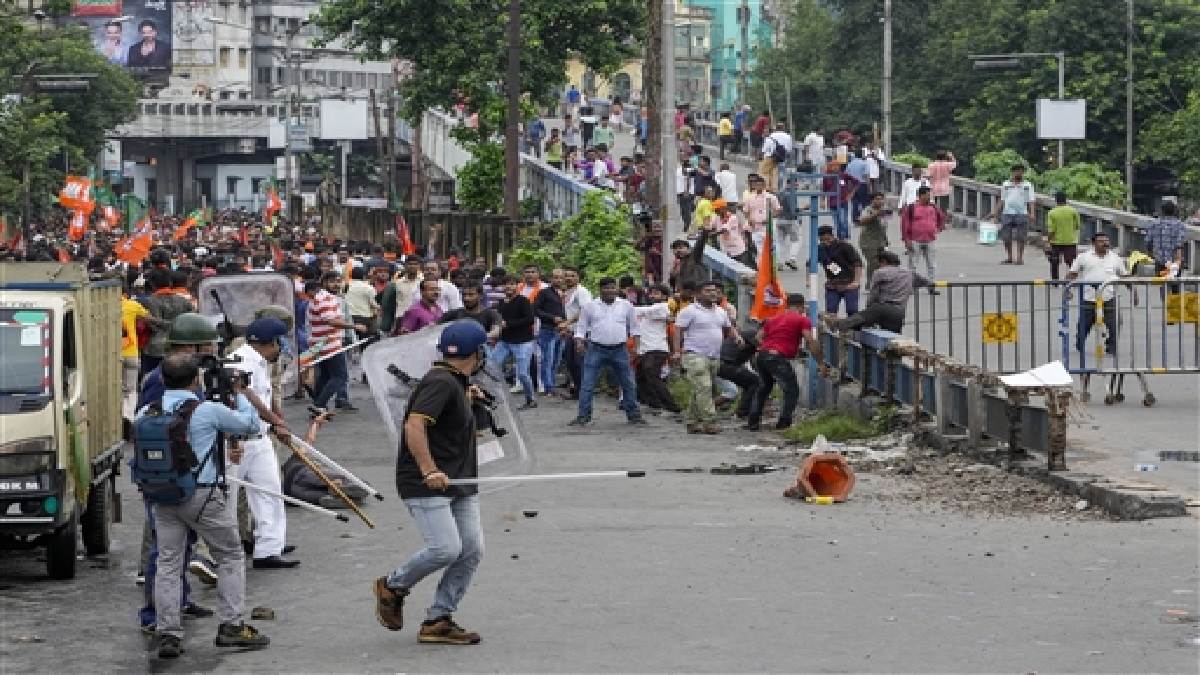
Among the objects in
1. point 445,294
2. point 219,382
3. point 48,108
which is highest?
point 48,108

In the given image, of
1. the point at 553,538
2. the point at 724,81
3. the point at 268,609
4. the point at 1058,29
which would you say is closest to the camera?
the point at 268,609

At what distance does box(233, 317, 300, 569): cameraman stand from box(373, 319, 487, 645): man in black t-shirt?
2.40 m

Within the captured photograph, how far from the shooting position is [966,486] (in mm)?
17641

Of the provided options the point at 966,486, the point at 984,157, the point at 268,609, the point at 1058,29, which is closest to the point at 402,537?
the point at 268,609

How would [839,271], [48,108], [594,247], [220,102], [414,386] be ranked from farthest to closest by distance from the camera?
[220,102], [48,108], [594,247], [839,271], [414,386]

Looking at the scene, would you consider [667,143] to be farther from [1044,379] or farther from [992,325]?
[1044,379]

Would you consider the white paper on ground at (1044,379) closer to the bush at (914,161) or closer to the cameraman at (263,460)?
the cameraman at (263,460)

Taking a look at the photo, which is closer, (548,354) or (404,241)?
(548,354)

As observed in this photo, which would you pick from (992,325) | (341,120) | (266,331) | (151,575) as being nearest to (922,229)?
(992,325)

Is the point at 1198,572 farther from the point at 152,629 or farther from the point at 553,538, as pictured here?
the point at 152,629

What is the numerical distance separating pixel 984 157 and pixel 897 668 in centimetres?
4387

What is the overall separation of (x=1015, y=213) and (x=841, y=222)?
111 inches

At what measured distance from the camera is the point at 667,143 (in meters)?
30.5

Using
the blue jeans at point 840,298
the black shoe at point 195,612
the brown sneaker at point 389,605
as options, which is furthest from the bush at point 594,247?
the brown sneaker at point 389,605
